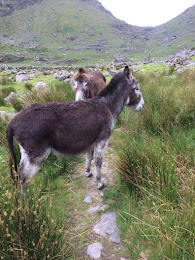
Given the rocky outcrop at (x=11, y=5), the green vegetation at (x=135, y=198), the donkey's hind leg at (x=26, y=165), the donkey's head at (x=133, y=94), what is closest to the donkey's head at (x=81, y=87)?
the green vegetation at (x=135, y=198)

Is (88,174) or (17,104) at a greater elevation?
(17,104)

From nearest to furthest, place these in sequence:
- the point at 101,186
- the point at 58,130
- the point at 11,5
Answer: the point at 58,130, the point at 101,186, the point at 11,5

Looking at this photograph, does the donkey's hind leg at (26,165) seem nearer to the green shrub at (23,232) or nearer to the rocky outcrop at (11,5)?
the green shrub at (23,232)

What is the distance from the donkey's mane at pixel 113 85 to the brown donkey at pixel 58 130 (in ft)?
0.16

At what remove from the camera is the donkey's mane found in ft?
13.4

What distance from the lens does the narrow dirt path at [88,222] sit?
2.41 m

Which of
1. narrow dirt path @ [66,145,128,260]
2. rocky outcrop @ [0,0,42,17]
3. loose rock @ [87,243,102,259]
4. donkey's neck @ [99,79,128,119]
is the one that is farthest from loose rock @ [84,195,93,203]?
rocky outcrop @ [0,0,42,17]

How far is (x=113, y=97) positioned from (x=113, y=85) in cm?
30

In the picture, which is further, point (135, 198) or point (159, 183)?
point (135, 198)

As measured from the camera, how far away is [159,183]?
→ 2482 millimetres

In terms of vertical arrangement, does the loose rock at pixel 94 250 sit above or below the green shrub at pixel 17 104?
below

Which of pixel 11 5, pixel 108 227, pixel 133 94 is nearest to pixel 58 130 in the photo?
pixel 108 227

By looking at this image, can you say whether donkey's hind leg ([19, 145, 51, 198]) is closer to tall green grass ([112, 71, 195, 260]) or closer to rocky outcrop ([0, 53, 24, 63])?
tall green grass ([112, 71, 195, 260])

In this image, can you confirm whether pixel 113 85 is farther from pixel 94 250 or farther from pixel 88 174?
pixel 94 250
